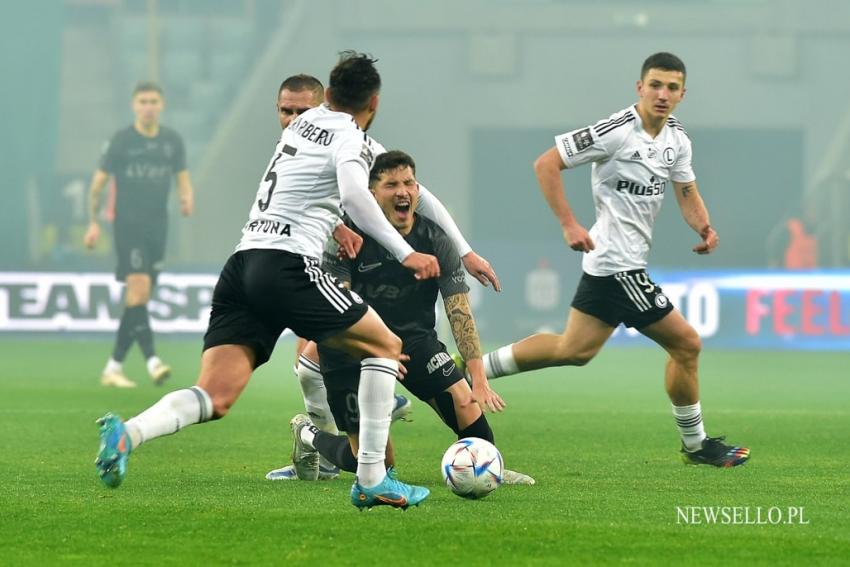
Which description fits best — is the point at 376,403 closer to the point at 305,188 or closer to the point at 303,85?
the point at 305,188

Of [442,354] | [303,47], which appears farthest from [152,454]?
[303,47]

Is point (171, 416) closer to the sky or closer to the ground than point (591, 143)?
closer to the ground

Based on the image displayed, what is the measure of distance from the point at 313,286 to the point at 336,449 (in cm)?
136

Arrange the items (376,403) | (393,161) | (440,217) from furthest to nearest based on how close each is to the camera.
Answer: (440,217), (393,161), (376,403)

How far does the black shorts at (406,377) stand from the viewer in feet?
24.4

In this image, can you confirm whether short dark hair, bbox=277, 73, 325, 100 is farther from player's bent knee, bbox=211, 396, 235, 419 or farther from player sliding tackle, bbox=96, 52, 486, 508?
player's bent knee, bbox=211, 396, 235, 419

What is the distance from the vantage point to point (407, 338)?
24.8 ft

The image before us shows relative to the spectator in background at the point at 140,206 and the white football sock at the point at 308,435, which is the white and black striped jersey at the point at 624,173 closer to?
the white football sock at the point at 308,435

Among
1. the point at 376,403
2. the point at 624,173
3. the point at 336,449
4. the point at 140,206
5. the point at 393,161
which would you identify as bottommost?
the point at 336,449

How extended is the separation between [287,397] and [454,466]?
735 centimetres

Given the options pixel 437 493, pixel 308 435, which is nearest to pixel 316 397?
pixel 308 435

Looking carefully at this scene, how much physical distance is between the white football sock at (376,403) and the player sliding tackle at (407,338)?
3.29 feet

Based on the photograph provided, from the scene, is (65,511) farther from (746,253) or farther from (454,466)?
(746,253)

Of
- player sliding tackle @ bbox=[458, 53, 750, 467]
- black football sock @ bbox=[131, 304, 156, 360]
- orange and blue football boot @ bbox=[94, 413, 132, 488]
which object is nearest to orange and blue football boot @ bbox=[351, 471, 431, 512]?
orange and blue football boot @ bbox=[94, 413, 132, 488]
